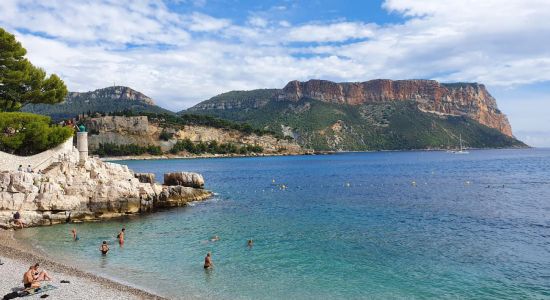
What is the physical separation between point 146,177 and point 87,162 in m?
11.2

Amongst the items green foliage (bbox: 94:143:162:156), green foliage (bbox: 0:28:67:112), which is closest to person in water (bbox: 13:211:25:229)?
green foliage (bbox: 0:28:67:112)

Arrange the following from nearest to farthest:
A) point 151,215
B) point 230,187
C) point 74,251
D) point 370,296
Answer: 1. point 370,296
2. point 74,251
3. point 151,215
4. point 230,187

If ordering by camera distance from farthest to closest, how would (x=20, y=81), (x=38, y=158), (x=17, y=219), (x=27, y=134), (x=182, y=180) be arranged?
1. (x=182, y=180)
2. (x=20, y=81)
3. (x=27, y=134)
4. (x=38, y=158)
5. (x=17, y=219)

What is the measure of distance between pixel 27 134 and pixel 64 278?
3041cm

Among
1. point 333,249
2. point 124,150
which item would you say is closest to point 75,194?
point 333,249

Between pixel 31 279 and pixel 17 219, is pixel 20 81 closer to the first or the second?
pixel 17 219

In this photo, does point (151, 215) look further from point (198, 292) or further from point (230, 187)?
point (230, 187)

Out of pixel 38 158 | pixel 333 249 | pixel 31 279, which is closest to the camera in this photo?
pixel 31 279

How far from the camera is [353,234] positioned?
33.3 metres

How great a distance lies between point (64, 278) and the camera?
2108 cm

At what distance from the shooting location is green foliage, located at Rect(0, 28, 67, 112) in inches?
1903

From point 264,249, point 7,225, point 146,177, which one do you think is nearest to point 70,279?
point 264,249

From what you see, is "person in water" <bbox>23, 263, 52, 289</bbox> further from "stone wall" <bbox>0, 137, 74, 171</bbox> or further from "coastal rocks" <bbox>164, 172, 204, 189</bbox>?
"coastal rocks" <bbox>164, 172, 204, 189</bbox>

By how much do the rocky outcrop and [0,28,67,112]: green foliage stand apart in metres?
9.91
